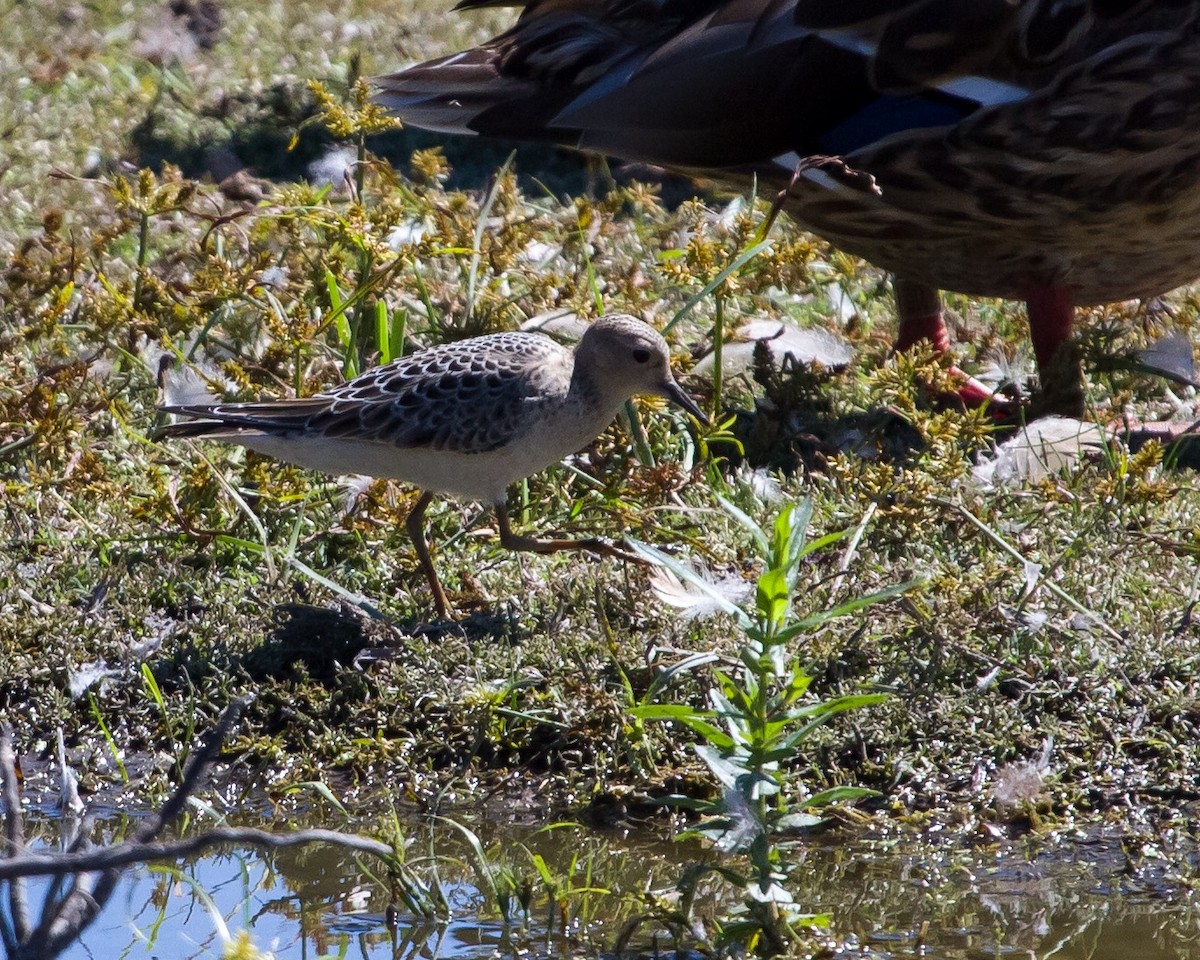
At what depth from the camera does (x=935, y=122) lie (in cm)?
570

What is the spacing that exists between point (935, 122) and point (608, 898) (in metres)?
2.97

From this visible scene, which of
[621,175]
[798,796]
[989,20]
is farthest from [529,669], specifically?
[621,175]

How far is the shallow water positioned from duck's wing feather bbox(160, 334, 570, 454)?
3.50ft

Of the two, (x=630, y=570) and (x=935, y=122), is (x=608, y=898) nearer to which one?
(x=630, y=570)

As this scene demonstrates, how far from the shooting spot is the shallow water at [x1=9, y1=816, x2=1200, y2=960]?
3.66 m

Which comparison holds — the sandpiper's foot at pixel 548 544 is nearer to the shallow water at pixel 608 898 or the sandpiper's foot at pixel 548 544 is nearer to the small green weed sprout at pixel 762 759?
the shallow water at pixel 608 898

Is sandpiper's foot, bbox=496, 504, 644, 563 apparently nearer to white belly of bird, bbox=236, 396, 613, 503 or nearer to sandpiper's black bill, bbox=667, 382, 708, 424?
white belly of bird, bbox=236, 396, 613, 503

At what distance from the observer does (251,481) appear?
5305 mm

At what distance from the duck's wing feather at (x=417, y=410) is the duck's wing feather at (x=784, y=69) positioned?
1356 mm

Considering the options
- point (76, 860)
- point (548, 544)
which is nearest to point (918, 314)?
point (548, 544)

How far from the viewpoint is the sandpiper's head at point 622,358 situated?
4.91 meters

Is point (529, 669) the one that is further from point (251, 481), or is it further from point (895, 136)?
point (895, 136)

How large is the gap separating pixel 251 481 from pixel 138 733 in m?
0.97

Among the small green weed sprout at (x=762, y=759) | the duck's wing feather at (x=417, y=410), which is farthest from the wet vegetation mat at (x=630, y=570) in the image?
the duck's wing feather at (x=417, y=410)
